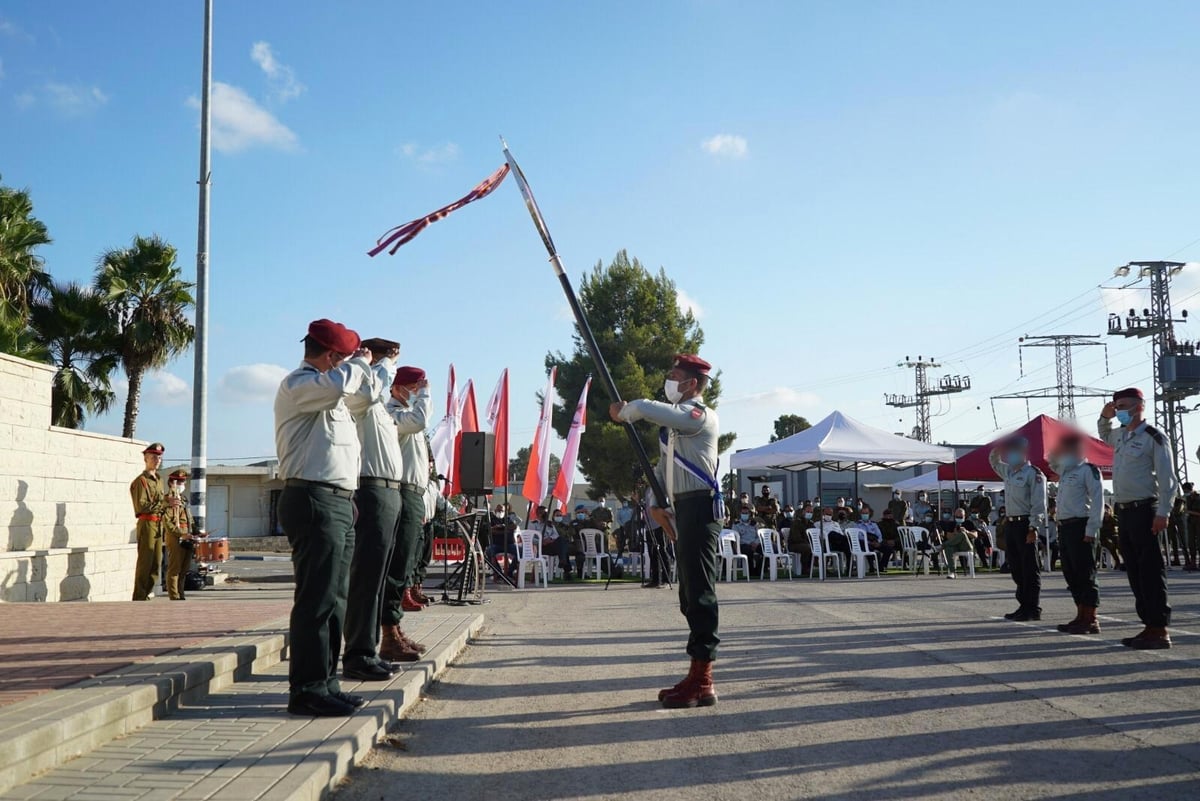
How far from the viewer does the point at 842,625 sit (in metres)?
10.2

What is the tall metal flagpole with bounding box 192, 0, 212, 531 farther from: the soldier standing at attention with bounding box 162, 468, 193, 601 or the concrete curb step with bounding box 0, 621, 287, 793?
the concrete curb step with bounding box 0, 621, 287, 793

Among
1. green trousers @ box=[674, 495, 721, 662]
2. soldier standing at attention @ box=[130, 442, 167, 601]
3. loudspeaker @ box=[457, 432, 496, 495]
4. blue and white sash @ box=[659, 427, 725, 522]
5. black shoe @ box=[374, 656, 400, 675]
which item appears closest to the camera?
green trousers @ box=[674, 495, 721, 662]

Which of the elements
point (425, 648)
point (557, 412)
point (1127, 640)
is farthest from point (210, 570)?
point (557, 412)

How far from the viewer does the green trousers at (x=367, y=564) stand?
235 inches

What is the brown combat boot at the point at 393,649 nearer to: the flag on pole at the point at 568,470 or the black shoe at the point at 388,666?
the black shoe at the point at 388,666

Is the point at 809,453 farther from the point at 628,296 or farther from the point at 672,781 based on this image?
the point at 628,296

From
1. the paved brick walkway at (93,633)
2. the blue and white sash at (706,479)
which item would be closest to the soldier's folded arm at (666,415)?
the blue and white sash at (706,479)

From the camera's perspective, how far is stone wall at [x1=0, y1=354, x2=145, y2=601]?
36.4 ft

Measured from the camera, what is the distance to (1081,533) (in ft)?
30.6

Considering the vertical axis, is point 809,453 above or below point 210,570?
above

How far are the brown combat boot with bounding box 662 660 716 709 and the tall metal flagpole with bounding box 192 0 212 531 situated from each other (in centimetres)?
1165

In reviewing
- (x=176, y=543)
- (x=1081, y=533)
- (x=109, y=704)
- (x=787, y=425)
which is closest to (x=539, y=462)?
(x=176, y=543)

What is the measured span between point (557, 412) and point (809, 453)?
22.9 m

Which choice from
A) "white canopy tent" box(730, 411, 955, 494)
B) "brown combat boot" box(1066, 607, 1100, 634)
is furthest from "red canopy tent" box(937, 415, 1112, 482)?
"brown combat boot" box(1066, 607, 1100, 634)
